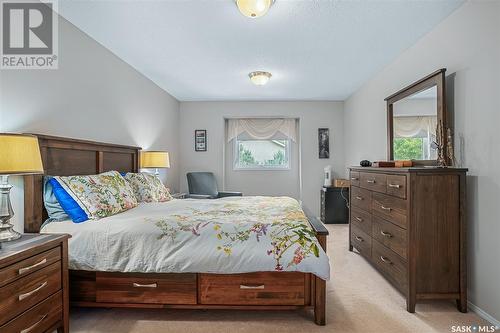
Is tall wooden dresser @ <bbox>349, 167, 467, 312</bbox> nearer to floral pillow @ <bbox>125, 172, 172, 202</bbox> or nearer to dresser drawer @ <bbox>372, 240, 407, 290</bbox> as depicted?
dresser drawer @ <bbox>372, 240, 407, 290</bbox>

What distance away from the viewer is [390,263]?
2.35 m

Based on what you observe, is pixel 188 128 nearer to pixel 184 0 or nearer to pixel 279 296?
pixel 184 0

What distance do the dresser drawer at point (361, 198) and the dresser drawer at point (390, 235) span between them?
21cm

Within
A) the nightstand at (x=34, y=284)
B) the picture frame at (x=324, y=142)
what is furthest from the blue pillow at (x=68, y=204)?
the picture frame at (x=324, y=142)

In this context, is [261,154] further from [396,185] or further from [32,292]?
[32,292]

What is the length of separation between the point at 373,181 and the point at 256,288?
1.61 metres

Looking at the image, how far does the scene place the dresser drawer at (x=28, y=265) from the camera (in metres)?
1.29

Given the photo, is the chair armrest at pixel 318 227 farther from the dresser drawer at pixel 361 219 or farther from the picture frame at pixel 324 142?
the picture frame at pixel 324 142

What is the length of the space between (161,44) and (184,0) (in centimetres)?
84

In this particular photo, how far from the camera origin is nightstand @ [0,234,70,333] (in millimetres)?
1306

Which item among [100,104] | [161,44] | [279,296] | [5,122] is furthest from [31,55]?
[279,296]

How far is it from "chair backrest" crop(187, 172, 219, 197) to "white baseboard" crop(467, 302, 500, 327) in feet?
12.1

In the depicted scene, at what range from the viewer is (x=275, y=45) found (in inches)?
112

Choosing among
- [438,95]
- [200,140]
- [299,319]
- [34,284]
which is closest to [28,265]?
[34,284]
